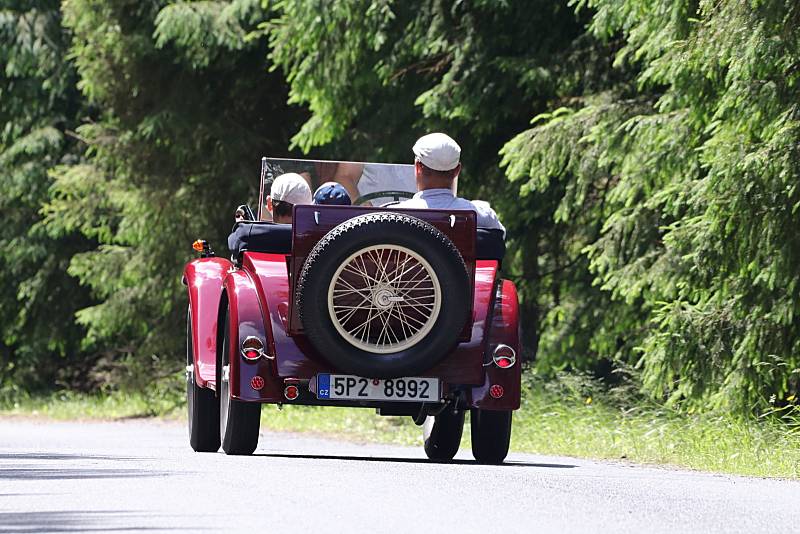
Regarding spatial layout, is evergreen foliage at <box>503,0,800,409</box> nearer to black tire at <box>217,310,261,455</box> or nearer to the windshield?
the windshield

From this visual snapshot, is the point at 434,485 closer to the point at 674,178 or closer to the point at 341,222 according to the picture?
the point at 341,222

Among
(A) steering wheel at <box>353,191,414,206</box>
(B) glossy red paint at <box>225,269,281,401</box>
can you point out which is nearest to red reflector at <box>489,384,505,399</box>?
(B) glossy red paint at <box>225,269,281,401</box>

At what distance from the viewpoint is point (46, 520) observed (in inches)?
263

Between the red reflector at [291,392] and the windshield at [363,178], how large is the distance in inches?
102

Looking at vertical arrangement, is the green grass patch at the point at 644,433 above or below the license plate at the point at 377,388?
below

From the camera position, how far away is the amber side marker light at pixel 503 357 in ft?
33.6

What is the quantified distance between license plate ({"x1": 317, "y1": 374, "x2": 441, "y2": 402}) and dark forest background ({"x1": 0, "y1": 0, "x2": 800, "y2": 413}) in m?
3.35

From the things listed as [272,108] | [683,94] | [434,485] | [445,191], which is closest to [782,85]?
[683,94]

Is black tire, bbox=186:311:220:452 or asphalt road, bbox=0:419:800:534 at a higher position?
asphalt road, bbox=0:419:800:534

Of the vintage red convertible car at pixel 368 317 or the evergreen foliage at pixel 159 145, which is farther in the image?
the evergreen foliage at pixel 159 145

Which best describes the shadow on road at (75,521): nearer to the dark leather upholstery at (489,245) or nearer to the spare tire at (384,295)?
the spare tire at (384,295)

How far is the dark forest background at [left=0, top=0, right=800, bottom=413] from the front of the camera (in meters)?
12.4

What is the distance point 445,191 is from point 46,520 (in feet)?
14.4

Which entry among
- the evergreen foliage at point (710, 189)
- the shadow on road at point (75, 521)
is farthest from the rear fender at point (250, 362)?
the evergreen foliage at point (710, 189)
